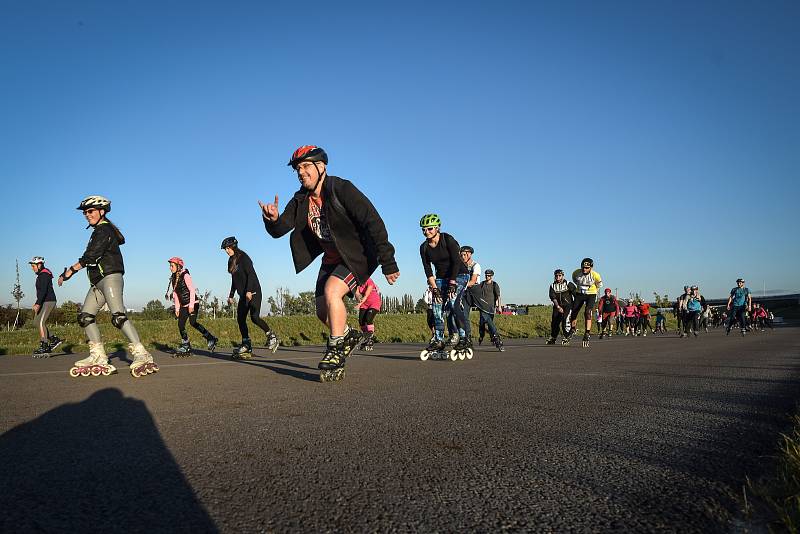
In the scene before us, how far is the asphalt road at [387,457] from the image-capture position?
1.66m

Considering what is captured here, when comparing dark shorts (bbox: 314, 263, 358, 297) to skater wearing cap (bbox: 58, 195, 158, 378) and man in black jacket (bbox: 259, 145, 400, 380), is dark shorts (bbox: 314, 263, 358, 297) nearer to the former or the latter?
man in black jacket (bbox: 259, 145, 400, 380)

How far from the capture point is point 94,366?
653 cm

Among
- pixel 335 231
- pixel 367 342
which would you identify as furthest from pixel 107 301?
pixel 367 342

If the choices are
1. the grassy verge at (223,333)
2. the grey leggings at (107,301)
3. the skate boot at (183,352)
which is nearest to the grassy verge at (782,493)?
the grey leggings at (107,301)

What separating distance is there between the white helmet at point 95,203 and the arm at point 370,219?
10.8 feet

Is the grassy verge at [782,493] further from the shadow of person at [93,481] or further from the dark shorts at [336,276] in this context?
the dark shorts at [336,276]

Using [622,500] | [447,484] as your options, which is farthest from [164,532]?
[622,500]

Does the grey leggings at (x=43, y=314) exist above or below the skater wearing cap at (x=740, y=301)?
below

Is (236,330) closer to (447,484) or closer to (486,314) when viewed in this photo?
(486,314)

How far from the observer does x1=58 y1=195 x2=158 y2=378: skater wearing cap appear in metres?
6.51

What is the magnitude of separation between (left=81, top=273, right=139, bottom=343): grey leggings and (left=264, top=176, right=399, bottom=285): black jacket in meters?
2.50

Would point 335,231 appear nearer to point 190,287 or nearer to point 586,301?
point 190,287

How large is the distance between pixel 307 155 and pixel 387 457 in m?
3.64

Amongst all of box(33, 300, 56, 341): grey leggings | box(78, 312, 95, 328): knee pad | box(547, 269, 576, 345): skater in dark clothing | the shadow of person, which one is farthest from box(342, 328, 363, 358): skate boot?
box(547, 269, 576, 345): skater in dark clothing
